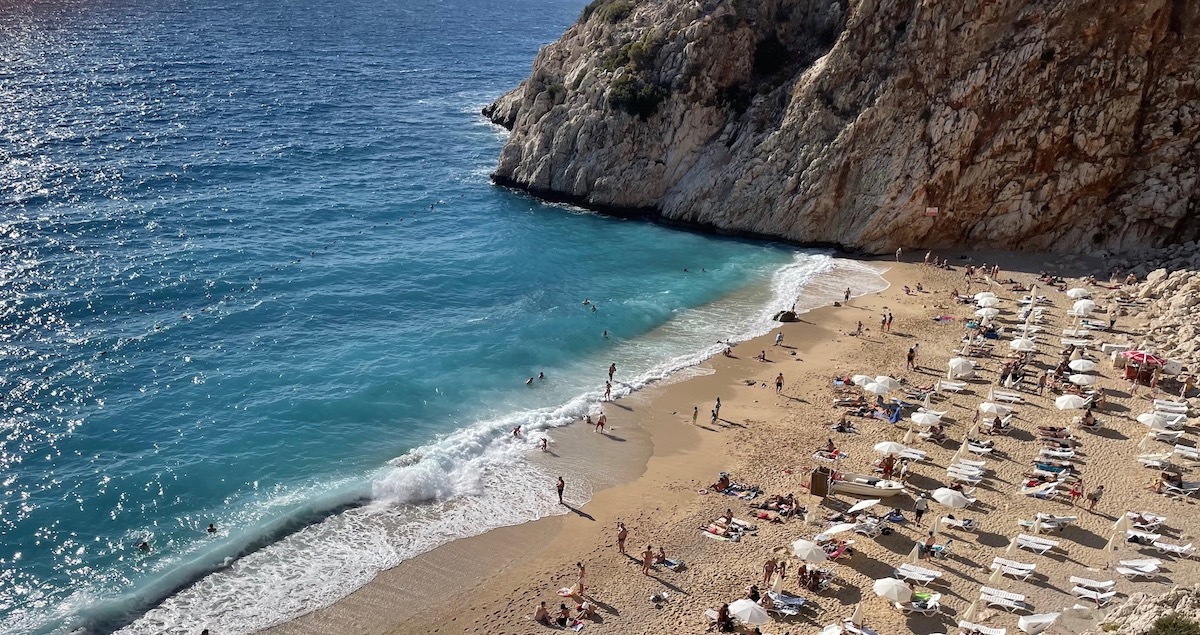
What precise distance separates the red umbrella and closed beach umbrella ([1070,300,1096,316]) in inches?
193

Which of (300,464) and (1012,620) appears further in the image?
(300,464)

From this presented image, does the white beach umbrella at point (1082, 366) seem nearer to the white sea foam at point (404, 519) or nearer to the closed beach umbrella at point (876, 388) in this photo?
the closed beach umbrella at point (876, 388)

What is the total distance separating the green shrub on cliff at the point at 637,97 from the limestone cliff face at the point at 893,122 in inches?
4.3

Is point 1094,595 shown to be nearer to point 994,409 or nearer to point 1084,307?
point 994,409

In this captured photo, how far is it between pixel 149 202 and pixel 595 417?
37.0 m

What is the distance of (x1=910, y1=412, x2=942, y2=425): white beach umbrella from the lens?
32562 mm

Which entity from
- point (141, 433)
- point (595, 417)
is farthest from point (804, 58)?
point (141, 433)

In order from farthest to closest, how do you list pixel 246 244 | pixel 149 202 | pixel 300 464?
pixel 149 202
pixel 246 244
pixel 300 464

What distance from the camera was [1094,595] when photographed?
23609 millimetres

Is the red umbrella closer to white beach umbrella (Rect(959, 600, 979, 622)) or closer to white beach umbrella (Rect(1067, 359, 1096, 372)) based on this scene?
white beach umbrella (Rect(1067, 359, 1096, 372))

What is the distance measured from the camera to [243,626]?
24172 mm

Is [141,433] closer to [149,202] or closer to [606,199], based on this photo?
[149,202]

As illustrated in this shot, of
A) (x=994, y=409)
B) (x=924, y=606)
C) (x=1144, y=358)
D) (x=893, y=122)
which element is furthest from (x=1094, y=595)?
(x=893, y=122)

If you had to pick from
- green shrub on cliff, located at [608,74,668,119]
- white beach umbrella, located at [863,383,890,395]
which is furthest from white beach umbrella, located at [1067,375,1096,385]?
green shrub on cliff, located at [608,74,668,119]
